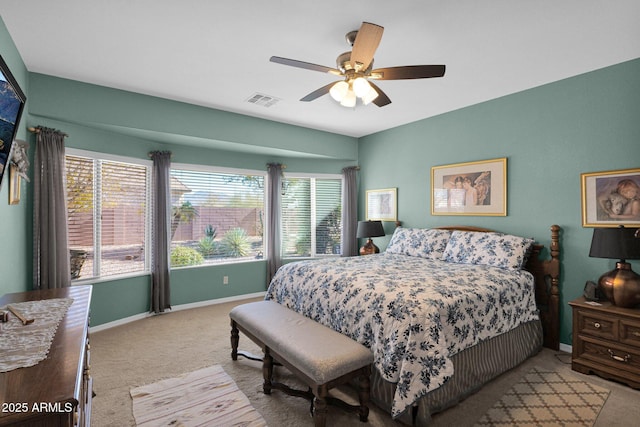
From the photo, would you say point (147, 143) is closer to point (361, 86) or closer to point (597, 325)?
point (361, 86)

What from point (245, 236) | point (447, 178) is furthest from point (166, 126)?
point (447, 178)

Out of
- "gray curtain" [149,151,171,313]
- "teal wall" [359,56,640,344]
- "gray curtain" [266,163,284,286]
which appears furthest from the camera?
Answer: "gray curtain" [266,163,284,286]

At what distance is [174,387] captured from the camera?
7.82 feet

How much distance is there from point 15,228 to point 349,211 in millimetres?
4173

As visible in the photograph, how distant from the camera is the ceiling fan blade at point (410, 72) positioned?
6.83 ft

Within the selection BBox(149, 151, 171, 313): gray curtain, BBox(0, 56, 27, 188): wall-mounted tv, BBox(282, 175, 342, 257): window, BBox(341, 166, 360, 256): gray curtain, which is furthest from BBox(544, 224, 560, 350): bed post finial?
BBox(149, 151, 171, 313): gray curtain

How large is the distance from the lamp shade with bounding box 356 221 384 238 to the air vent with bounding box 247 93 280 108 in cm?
223

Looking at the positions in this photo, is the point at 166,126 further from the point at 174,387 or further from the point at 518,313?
the point at 518,313

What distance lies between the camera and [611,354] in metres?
2.46

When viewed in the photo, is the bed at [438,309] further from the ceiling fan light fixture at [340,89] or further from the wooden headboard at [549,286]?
the ceiling fan light fixture at [340,89]

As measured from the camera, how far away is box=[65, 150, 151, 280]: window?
3.43 meters

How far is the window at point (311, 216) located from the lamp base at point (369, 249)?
2.11 ft

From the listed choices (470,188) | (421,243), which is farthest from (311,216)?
(470,188)

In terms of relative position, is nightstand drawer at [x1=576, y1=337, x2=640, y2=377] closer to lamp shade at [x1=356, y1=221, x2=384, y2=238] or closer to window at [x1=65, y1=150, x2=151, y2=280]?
lamp shade at [x1=356, y1=221, x2=384, y2=238]
